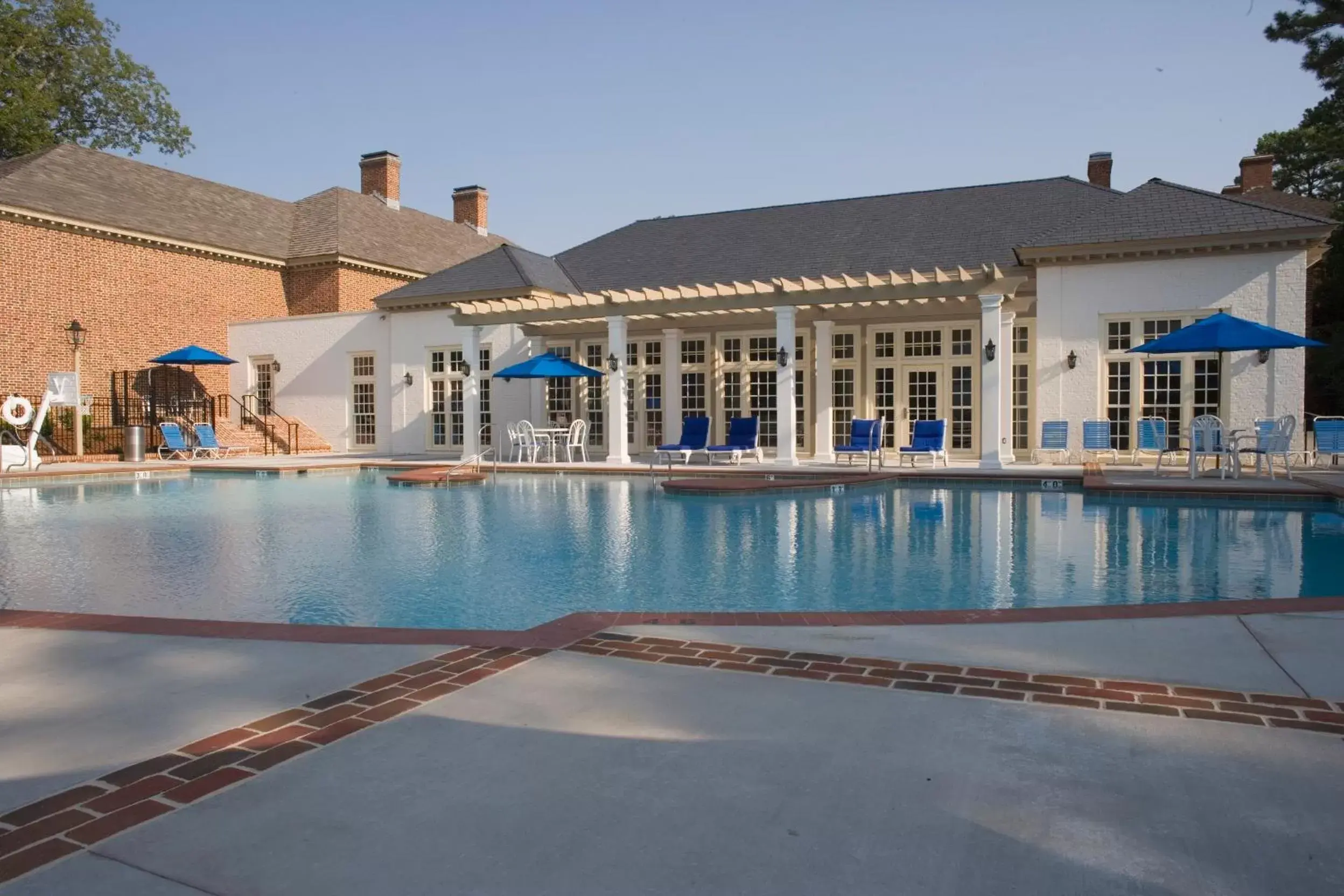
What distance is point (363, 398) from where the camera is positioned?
23172 millimetres

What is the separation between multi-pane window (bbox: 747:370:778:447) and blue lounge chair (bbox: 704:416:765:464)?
1.13 metres

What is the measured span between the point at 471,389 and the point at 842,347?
24.9 feet

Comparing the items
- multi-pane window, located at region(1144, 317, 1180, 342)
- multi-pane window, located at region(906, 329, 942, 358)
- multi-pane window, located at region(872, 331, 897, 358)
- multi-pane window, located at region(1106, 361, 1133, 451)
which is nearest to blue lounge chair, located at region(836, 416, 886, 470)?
multi-pane window, located at region(872, 331, 897, 358)

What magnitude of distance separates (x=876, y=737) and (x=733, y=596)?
3.20m

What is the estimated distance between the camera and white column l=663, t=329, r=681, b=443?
1994cm

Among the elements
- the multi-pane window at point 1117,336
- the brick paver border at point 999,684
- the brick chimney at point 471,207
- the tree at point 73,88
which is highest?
the tree at point 73,88

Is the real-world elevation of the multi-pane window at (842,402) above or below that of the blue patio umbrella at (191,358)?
below

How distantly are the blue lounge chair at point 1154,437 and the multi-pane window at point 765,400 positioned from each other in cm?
693

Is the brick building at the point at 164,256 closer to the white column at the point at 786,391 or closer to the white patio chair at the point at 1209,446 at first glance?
the white column at the point at 786,391

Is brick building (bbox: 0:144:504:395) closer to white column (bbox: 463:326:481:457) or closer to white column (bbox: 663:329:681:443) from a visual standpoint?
white column (bbox: 463:326:481:457)

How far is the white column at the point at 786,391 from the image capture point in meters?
16.6

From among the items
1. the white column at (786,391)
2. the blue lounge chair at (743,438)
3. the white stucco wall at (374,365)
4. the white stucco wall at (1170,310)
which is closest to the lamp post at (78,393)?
the white stucco wall at (374,365)

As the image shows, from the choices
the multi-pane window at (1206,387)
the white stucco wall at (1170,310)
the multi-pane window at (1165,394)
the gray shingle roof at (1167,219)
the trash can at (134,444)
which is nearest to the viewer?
the gray shingle roof at (1167,219)

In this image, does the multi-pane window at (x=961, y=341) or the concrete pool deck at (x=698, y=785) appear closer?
the concrete pool deck at (x=698, y=785)
